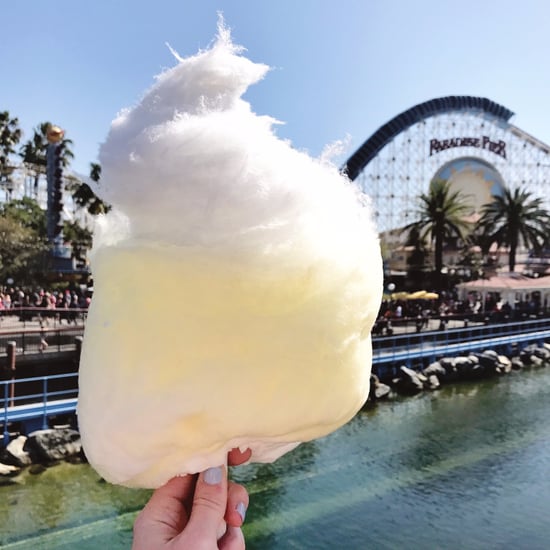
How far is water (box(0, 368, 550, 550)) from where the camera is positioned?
7859 millimetres

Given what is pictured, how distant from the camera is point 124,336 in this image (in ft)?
4.96

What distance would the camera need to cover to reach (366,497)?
909 centimetres

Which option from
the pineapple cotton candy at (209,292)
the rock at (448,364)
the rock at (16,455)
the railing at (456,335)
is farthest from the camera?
the rock at (448,364)

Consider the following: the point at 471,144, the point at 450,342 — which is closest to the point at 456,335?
the point at 450,342

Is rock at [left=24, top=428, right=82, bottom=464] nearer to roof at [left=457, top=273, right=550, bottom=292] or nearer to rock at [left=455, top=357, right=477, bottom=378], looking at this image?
rock at [left=455, top=357, right=477, bottom=378]

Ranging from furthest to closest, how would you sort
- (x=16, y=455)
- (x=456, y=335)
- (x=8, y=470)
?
(x=456, y=335) < (x=16, y=455) < (x=8, y=470)

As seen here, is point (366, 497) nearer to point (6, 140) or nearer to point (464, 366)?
point (464, 366)

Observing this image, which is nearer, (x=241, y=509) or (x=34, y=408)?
(x=241, y=509)

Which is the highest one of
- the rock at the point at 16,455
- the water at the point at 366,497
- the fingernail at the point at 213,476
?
the fingernail at the point at 213,476

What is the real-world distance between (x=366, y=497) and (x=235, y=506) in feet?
26.4

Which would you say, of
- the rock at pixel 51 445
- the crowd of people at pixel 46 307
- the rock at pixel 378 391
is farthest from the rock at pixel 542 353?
the rock at pixel 51 445

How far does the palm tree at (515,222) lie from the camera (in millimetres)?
29938

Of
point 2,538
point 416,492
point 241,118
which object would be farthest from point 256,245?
point 416,492

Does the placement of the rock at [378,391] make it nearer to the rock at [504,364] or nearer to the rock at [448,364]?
the rock at [448,364]
